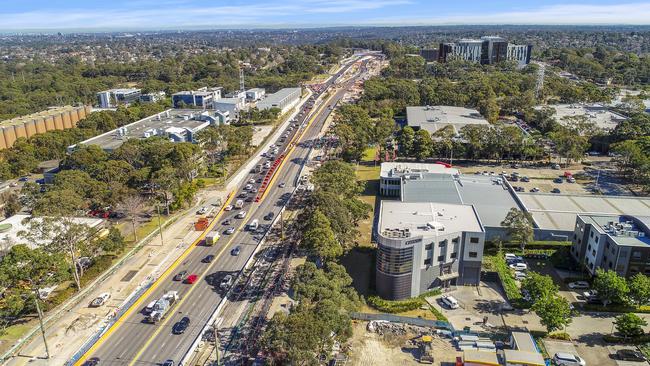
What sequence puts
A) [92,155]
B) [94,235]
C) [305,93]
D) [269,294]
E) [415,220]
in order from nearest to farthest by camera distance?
[269,294]
[415,220]
[94,235]
[92,155]
[305,93]

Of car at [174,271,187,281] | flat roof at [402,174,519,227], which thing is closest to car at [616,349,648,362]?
flat roof at [402,174,519,227]

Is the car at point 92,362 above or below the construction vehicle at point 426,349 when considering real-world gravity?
above

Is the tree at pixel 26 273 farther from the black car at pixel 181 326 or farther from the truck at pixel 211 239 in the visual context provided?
the truck at pixel 211 239

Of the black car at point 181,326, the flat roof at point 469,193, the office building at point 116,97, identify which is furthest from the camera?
the office building at point 116,97

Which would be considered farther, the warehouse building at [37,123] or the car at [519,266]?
the warehouse building at [37,123]

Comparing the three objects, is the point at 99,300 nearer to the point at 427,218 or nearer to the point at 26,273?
the point at 26,273

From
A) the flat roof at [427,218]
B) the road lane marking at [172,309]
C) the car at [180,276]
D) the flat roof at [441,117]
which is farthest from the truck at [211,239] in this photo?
the flat roof at [441,117]

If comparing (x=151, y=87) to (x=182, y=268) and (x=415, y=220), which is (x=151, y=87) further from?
(x=415, y=220)

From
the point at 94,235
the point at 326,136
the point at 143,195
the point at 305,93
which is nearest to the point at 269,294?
the point at 94,235

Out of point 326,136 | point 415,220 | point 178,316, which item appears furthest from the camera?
point 326,136
